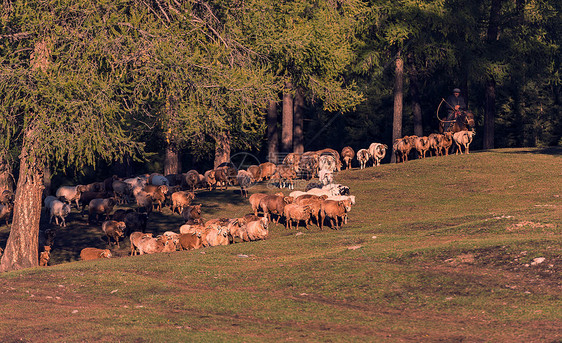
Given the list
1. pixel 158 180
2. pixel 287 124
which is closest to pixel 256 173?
pixel 158 180

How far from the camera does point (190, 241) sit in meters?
22.0

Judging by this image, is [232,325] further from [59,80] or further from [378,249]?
[59,80]

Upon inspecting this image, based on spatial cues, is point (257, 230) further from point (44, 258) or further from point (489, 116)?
point (489, 116)

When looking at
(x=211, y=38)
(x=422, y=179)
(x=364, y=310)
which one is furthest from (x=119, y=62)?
(x=422, y=179)

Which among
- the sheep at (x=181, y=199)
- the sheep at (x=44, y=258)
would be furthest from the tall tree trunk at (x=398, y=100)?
the sheep at (x=44, y=258)

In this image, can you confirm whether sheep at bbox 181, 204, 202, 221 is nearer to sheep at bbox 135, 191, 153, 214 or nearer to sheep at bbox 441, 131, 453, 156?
sheep at bbox 135, 191, 153, 214

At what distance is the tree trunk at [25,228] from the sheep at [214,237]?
5019 millimetres

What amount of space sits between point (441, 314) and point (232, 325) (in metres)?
3.74

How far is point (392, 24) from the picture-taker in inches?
1594

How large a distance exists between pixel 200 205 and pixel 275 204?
148 inches

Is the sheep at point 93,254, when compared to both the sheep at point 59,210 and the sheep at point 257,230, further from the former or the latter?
the sheep at point 59,210

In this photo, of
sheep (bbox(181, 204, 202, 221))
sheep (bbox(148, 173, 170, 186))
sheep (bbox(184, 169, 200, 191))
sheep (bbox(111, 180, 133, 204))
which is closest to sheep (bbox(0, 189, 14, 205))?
sheep (bbox(111, 180, 133, 204))

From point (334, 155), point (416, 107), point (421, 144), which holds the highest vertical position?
point (416, 107)

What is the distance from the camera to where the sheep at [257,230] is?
22250 mm
